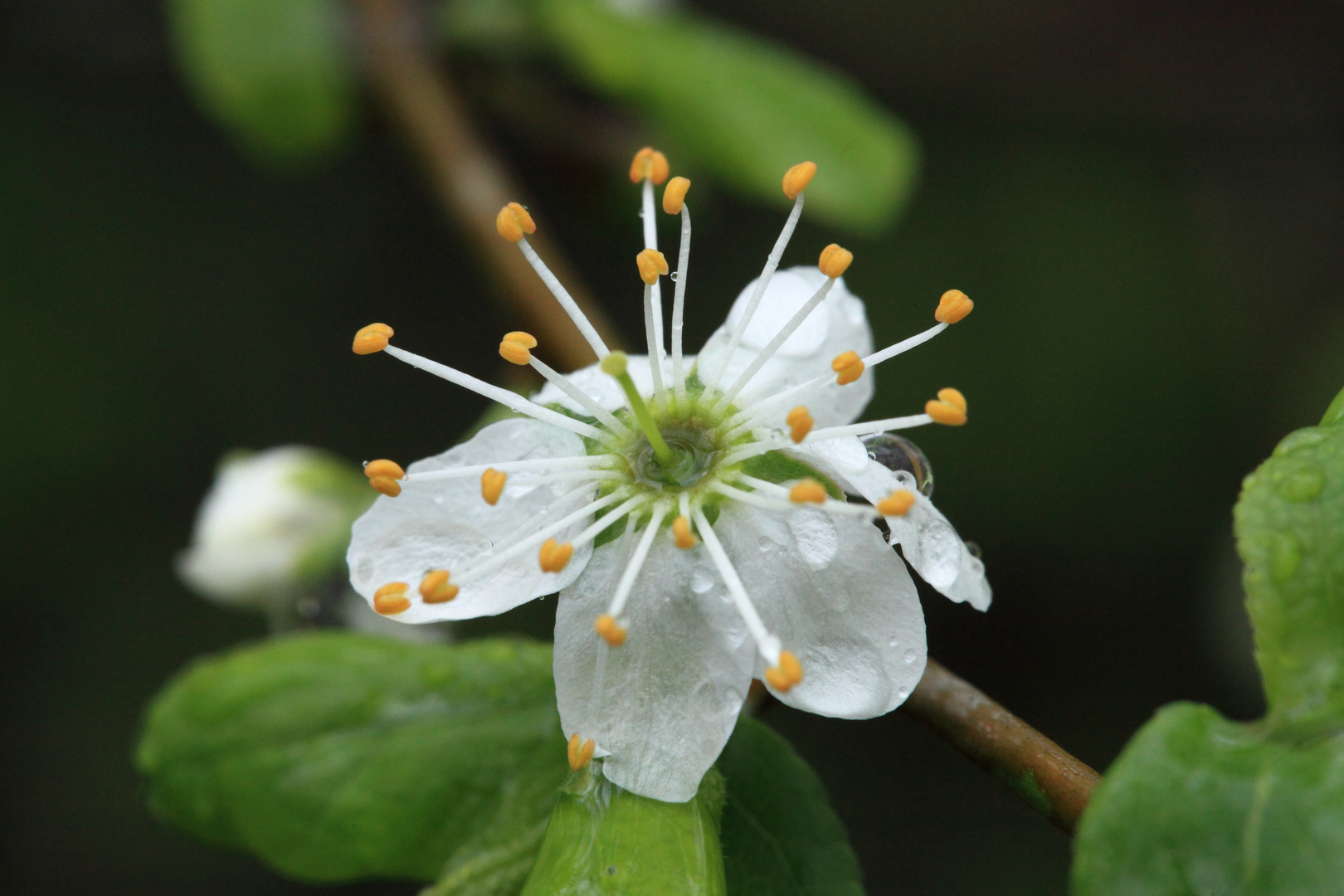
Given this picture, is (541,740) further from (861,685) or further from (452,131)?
(452,131)

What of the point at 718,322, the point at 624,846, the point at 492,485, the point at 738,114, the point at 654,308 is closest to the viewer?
the point at 624,846

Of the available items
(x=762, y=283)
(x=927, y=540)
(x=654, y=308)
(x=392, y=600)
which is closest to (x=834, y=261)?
(x=762, y=283)

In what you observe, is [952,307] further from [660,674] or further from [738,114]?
[738,114]

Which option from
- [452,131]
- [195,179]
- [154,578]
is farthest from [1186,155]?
[154,578]

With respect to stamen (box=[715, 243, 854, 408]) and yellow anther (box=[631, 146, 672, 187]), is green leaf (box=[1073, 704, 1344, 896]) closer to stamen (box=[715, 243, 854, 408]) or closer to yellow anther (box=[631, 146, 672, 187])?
stamen (box=[715, 243, 854, 408])

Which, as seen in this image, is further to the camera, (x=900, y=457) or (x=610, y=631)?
(x=900, y=457)

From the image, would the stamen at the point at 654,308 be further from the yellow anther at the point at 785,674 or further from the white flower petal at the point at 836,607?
the yellow anther at the point at 785,674
